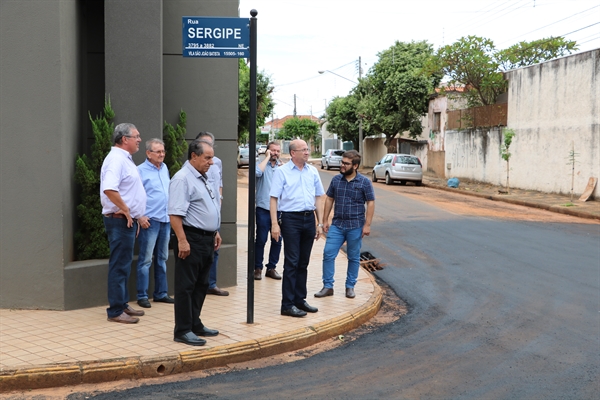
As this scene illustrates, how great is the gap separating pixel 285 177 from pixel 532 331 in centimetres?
309

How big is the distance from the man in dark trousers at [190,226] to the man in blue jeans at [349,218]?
8.43 feet

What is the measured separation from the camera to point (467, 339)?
6.66 m

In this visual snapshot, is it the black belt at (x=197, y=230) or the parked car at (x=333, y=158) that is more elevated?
the parked car at (x=333, y=158)

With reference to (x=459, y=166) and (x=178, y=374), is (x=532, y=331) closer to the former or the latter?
(x=178, y=374)

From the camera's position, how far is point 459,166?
3378cm

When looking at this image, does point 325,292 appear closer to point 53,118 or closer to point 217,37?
point 217,37

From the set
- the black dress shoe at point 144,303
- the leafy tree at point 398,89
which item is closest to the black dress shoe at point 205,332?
the black dress shoe at point 144,303

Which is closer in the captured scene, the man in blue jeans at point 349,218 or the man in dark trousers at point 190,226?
the man in dark trousers at point 190,226

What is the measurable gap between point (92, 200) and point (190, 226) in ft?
6.86

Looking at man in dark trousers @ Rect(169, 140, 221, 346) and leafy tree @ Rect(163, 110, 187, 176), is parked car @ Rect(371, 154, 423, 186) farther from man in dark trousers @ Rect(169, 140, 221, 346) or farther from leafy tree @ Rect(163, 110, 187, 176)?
man in dark trousers @ Rect(169, 140, 221, 346)

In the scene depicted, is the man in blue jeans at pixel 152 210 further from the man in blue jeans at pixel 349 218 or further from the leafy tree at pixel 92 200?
the man in blue jeans at pixel 349 218

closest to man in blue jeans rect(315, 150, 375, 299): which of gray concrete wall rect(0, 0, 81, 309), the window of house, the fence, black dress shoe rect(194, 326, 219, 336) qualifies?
black dress shoe rect(194, 326, 219, 336)

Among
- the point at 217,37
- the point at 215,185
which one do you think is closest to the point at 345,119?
the point at 215,185

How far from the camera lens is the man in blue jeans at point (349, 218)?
829cm
